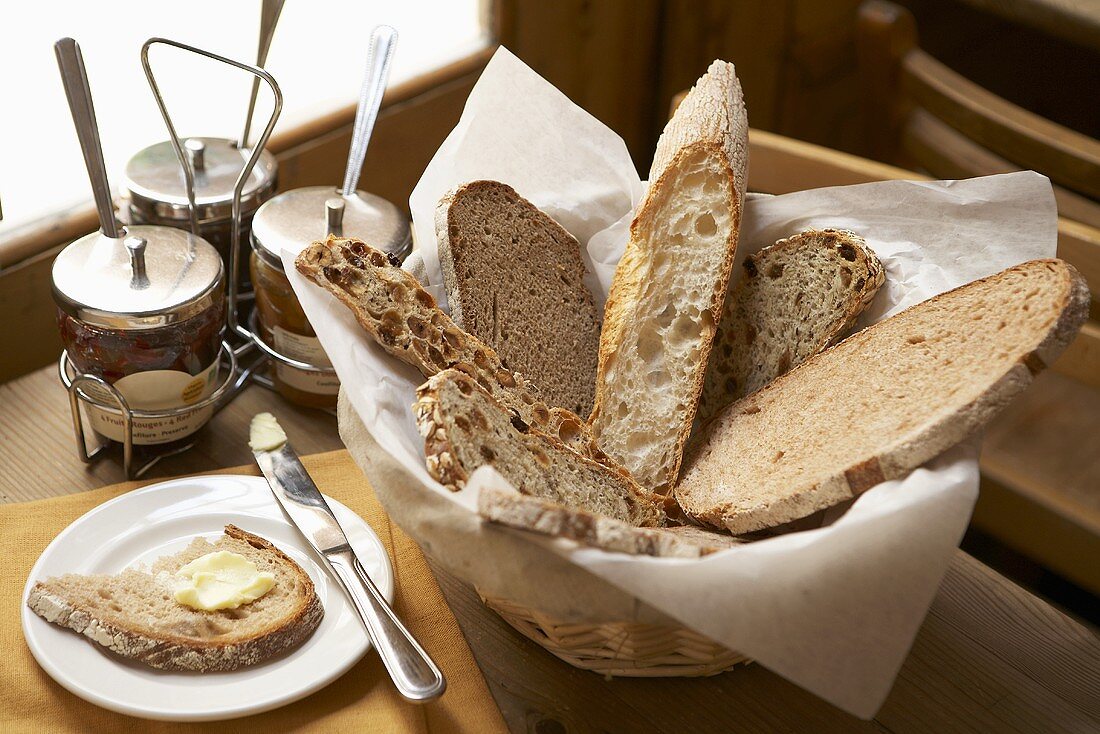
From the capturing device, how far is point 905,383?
898 mm

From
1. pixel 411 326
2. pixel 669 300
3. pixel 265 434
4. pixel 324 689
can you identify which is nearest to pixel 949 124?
pixel 669 300

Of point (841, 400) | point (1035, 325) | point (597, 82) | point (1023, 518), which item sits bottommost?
point (1023, 518)

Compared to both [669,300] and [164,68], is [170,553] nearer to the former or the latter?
[669,300]

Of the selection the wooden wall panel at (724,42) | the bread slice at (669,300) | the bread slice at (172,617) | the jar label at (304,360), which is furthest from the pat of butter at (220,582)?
the wooden wall panel at (724,42)

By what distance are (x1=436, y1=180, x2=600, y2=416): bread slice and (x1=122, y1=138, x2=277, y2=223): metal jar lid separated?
27 cm

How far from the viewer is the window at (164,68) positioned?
4.74ft

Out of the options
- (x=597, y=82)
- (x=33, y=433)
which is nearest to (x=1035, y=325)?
(x=33, y=433)

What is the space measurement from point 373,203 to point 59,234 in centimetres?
60

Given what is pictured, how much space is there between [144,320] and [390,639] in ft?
1.26

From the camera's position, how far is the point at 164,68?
163 cm

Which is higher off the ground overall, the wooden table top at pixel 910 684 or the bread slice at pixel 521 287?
the bread slice at pixel 521 287

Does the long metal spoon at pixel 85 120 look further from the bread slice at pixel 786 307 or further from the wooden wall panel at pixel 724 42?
the wooden wall panel at pixel 724 42

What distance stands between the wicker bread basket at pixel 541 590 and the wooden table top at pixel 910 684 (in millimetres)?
28

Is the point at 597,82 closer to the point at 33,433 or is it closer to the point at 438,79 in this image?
the point at 438,79
